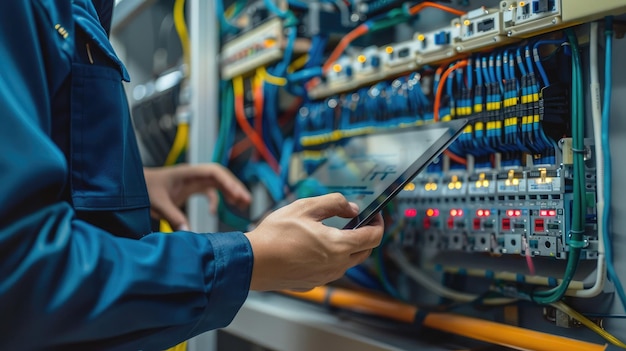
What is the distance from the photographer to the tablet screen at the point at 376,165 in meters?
0.96

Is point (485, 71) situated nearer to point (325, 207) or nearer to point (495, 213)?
point (495, 213)

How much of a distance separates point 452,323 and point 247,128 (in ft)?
3.31

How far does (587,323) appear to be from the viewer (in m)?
1.01

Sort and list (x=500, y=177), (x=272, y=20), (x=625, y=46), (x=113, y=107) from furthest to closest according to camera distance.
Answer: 1. (x=272, y=20)
2. (x=500, y=177)
3. (x=625, y=46)
4. (x=113, y=107)

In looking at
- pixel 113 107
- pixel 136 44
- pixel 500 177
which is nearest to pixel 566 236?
pixel 500 177

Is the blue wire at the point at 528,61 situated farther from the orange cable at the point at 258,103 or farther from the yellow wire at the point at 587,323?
the orange cable at the point at 258,103

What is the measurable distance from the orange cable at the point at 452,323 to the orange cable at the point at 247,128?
0.46 m

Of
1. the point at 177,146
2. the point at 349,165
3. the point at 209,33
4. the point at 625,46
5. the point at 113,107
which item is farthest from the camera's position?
the point at 177,146

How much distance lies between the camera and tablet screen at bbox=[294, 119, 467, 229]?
0.96m

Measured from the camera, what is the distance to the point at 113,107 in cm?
87

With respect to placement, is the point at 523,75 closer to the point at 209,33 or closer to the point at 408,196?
the point at 408,196

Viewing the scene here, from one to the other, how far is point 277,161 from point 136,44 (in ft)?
4.27

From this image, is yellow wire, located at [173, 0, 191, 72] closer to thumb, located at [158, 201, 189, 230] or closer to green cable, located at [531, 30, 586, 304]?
thumb, located at [158, 201, 189, 230]

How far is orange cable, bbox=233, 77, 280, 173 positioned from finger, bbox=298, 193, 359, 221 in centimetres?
91
